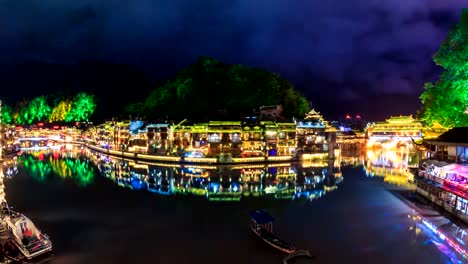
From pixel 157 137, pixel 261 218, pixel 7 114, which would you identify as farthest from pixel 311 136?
pixel 7 114

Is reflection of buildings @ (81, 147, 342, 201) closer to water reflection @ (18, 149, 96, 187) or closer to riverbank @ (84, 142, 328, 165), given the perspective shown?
water reflection @ (18, 149, 96, 187)

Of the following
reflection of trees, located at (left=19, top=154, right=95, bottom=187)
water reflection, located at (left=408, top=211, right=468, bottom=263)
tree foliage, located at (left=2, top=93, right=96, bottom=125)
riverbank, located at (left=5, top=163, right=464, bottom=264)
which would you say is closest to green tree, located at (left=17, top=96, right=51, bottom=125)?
tree foliage, located at (left=2, top=93, right=96, bottom=125)

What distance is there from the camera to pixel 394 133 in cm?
8475

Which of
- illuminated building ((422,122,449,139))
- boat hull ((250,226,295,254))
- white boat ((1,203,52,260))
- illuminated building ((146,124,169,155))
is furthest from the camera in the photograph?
illuminated building ((146,124,169,155))

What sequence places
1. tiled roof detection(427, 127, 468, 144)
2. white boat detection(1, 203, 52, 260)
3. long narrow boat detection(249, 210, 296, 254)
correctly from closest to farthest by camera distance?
white boat detection(1, 203, 52, 260), long narrow boat detection(249, 210, 296, 254), tiled roof detection(427, 127, 468, 144)

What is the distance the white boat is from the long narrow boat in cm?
1086

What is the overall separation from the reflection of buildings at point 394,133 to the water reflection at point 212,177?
3774 cm

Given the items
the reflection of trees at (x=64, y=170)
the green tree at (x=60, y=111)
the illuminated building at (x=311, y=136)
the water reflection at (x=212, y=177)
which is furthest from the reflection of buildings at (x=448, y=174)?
the green tree at (x=60, y=111)

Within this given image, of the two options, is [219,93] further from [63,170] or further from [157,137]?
[63,170]

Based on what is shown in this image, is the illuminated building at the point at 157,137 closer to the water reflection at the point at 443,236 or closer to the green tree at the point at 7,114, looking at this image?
the water reflection at the point at 443,236

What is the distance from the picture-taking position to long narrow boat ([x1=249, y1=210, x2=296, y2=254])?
17922mm

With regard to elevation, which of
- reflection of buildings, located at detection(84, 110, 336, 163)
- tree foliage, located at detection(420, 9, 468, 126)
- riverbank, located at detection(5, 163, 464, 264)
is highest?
tree foliage, located at detection(420, 9, 468, 126)

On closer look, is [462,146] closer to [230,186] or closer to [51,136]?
[230,186]

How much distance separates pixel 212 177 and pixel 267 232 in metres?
22.6
